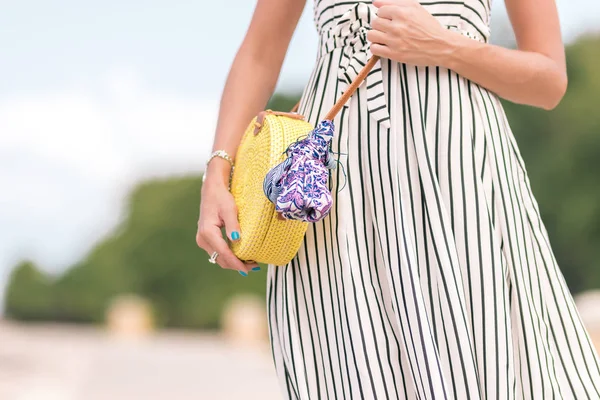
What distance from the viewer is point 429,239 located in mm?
1528

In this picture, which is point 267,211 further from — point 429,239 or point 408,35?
point 408,35

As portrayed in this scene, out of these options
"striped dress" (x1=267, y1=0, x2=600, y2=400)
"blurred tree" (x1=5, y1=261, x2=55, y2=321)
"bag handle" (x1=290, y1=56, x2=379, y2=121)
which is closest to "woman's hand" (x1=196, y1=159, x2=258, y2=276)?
"striped dress" (x1=267, y1=0, x2=600, y2=400)

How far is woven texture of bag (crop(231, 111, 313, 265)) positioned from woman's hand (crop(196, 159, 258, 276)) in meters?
0.02

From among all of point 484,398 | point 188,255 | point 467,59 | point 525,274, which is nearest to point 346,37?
point 467,59

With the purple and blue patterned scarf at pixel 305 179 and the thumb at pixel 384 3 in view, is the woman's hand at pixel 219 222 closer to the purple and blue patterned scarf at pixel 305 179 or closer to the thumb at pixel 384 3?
the purple and blue patterned scarf at pixel 305 179

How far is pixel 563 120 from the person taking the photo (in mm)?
23672

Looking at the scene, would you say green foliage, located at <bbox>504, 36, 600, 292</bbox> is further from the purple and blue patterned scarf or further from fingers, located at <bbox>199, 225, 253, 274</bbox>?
the purple and blue patterned scarf

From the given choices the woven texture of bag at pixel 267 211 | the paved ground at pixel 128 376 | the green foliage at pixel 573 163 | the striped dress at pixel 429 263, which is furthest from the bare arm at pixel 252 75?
the green foliage at pixel 573 163

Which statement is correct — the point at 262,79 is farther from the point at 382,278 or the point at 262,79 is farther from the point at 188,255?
the point at 188,255

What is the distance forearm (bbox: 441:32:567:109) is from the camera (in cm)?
157

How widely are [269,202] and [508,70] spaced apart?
1.59ft

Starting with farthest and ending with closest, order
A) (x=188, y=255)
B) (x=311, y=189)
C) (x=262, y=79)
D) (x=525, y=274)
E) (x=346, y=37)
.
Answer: (x=188, y=255) → (x=262, y=79) → (x=346, y=37) → (x=525, y=274) → (x=311, y=189)

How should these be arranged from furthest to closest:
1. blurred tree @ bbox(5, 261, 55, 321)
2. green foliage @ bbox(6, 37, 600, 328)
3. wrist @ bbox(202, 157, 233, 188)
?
blurred tree @ bbox(5, 261, 55, 321)
green foliage @ bbox(6, 37, 600, 328)
wrist @ bbox(202, 157, 233, 188)

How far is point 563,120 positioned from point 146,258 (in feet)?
58.7
